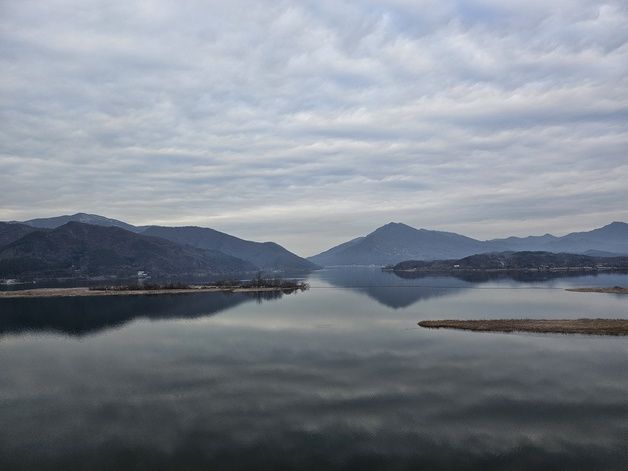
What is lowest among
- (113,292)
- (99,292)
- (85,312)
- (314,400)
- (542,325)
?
(314,400)

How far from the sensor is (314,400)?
39.7m

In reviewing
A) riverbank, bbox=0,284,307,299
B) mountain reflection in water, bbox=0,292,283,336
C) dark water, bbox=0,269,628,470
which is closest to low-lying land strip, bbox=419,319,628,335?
dark water, bbox=0,269,628,470

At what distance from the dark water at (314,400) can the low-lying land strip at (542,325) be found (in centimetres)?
501

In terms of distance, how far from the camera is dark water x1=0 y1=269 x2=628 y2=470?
29047 millimetres

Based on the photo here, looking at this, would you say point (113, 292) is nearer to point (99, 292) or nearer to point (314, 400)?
point (99, 292)

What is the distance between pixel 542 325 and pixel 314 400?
57.5 metres

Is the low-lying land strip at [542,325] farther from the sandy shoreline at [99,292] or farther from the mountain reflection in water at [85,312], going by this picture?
the sandy shoreline at [99,292]

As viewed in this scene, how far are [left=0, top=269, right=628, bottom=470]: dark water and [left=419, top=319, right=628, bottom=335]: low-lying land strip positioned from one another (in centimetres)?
501

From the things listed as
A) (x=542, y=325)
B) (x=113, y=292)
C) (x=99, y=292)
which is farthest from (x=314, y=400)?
(x=99, y=292)

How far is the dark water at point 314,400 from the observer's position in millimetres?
29047

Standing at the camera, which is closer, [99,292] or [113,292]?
[99,292]

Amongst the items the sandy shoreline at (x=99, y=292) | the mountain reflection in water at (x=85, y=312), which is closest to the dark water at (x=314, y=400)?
the mountain reflection in water at (x=85, y=312)

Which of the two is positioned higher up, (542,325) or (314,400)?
(542,325)

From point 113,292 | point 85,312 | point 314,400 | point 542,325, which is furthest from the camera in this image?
point 113,292
